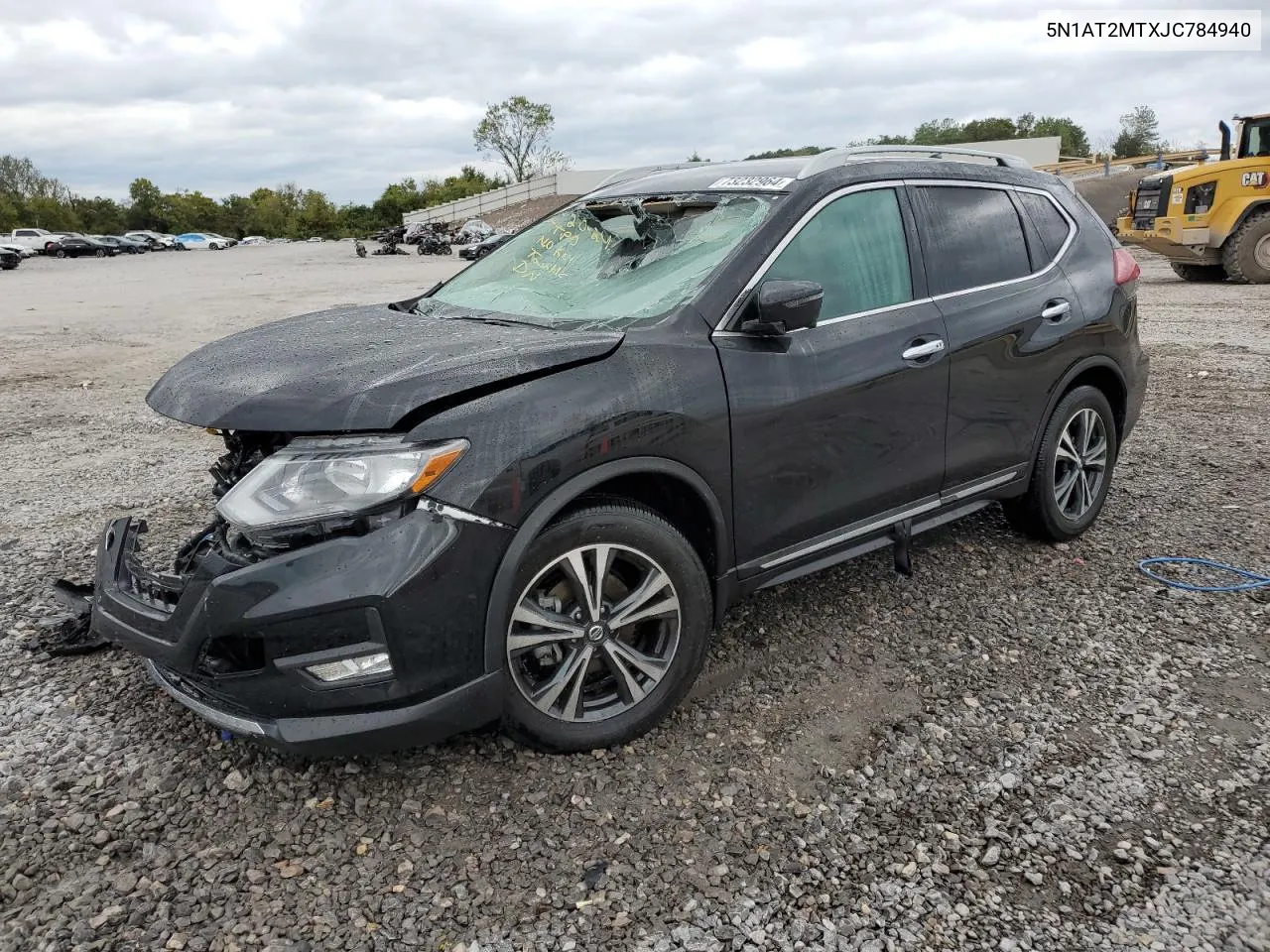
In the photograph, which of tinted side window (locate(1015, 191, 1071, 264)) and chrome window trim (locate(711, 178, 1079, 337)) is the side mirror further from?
tinted side window (locate(1015, 191, 1071, 264))

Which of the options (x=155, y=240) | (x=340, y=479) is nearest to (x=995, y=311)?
(x=340, y=479)

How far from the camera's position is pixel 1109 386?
15.1 feet

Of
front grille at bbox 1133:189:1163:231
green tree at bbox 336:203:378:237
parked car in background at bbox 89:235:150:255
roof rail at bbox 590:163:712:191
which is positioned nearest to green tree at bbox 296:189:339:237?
green tree at bbox 336:203:378:237

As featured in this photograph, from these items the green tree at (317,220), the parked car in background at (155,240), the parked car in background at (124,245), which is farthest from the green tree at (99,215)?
the parked car in background at (124,245)

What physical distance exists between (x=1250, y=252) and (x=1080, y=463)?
44.9 feet

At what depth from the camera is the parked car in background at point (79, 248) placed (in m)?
50.4

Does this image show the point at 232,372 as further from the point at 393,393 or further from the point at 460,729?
the point at 460,729

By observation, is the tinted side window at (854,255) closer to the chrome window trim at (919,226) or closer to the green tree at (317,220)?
the chrome window trim at (919,226)

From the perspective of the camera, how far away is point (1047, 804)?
267cm

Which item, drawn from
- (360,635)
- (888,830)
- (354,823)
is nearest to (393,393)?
(360,635)

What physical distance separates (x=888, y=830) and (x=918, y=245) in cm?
223

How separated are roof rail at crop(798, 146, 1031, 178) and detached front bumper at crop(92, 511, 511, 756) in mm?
1938

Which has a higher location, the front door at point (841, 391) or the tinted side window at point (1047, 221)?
the tinted side window at point (1047, 221)

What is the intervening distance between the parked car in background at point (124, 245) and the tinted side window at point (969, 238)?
6022cm
